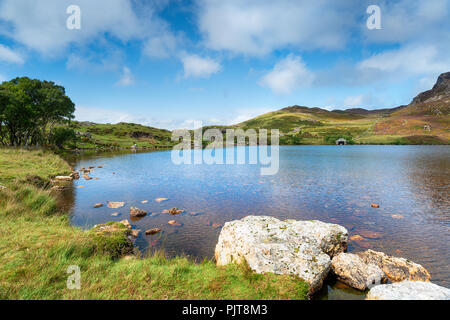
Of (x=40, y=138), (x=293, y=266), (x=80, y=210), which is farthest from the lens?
(x=40, y=138)

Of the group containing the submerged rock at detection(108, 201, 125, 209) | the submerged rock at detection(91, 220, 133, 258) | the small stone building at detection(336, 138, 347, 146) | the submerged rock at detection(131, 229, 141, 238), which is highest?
the small stone building at detection(336, 138, 347, 146)

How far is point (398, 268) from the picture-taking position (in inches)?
417

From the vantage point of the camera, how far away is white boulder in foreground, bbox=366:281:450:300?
7029 mm

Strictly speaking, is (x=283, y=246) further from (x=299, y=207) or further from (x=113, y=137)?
(x=113, y=137)

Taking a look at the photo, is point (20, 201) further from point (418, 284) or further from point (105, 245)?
point (418, 284)

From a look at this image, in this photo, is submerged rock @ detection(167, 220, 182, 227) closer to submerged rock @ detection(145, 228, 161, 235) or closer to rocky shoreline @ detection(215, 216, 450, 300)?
submerged rock @ detection(145, 228, 161, 235)

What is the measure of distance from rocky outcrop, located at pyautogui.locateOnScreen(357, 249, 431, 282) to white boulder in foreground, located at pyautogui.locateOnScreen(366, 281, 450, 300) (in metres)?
2.87

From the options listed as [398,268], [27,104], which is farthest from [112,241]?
[27,104]

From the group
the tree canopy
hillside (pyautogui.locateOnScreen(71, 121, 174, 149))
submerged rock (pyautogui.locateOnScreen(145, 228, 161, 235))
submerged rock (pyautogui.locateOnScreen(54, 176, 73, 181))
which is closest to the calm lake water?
submerged rock (pyautogui.locateOnScreen(145, 228, 161, 235))

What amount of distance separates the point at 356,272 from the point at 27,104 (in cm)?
6870

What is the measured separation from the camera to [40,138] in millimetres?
70000

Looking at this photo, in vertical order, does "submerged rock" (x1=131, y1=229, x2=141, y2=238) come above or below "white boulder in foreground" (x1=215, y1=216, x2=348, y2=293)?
below
